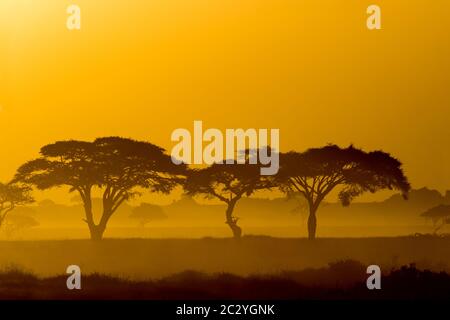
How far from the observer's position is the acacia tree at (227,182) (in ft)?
76.1

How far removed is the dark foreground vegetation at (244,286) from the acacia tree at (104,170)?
1637 mm

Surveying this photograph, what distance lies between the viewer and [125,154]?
77.2 ft

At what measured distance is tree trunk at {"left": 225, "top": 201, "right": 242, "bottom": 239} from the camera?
22609 millimetres

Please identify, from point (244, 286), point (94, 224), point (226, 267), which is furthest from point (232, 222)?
point (94, 224)

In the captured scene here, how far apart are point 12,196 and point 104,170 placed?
2.26 m

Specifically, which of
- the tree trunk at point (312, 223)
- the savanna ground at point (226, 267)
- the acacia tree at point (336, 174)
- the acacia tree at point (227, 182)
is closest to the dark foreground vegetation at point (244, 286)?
the savanna ground at point (226, 267)

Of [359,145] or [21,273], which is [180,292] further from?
[359,145]

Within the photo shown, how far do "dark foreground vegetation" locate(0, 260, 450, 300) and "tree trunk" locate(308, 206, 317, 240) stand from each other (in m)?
0.88

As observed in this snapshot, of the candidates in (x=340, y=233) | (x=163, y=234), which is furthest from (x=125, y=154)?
(x=340, y=233)

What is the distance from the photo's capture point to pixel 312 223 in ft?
75.0

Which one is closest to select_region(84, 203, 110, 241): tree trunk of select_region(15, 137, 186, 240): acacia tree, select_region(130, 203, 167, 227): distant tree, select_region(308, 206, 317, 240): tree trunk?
select_region(15, 137, 186, 240): acacia tree

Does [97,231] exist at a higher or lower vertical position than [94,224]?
lower

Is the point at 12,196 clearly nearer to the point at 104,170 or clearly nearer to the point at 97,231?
the point at 97,231

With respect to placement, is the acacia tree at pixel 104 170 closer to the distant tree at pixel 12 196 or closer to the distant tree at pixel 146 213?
the distant tree at pixel 12 196
